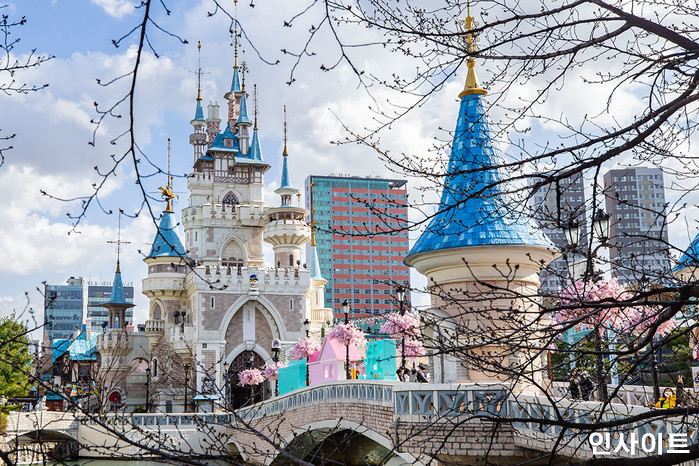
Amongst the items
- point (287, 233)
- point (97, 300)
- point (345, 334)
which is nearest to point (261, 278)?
point (287, 233)

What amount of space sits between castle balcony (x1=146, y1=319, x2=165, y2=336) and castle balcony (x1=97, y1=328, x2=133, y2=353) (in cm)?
126

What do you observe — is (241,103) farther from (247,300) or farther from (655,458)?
(655,458)

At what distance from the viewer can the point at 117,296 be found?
166 feet

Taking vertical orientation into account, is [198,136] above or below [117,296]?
above

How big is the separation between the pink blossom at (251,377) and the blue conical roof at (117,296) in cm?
1456

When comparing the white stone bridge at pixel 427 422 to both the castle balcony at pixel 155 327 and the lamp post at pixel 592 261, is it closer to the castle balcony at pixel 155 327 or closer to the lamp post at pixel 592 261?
the lamp post at pixel 592 261

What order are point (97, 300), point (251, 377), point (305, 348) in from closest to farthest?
point (305, 348)
point (251, 377)
point (97, 300)

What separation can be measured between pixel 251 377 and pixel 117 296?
1623 cm

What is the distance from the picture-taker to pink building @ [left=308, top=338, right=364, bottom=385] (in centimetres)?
2584

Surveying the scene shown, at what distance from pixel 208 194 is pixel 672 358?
43.0m

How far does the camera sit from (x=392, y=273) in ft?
371

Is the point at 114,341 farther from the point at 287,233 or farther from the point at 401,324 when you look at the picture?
the point at 401,324

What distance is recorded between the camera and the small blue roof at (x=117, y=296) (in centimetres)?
4969

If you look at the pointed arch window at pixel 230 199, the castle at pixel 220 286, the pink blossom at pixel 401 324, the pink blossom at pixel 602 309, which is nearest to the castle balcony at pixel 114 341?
the castle at pixel 220 286
